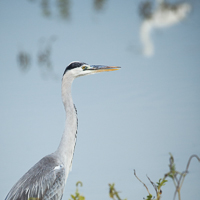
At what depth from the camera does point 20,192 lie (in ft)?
7.37

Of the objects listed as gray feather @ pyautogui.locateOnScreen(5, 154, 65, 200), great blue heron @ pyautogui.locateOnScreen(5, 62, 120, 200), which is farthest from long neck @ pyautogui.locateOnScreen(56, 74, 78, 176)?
gray feather @ pyautogui.locateOnScreen(5, 154, 65, 200)

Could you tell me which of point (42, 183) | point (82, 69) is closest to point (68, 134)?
point (42, 183)

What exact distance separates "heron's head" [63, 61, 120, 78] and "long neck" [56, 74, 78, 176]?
0.53ft

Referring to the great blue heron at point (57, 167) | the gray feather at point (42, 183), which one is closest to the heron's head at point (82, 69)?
the great blue heron at point (57, 167)

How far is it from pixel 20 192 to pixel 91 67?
128cm

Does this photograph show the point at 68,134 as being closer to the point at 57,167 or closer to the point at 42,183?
the point at 57,167

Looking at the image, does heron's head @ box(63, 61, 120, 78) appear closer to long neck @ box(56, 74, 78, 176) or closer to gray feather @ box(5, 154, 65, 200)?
long neck @ box(56, 74, 78, 176)

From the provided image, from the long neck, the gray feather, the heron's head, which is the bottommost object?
the gray feather

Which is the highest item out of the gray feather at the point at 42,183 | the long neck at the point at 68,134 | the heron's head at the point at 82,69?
the heron's head at the point at 82,69

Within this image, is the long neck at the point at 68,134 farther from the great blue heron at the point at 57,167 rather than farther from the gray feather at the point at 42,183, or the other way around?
the gray feather at the point at 42,183

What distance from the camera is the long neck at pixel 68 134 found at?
252 centimetres

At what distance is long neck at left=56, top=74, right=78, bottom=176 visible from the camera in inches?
99.2

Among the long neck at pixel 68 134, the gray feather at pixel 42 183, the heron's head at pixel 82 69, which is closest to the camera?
the gray feather at pixel 42 183

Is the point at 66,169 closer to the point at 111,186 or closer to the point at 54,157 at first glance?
the point at 54,157
